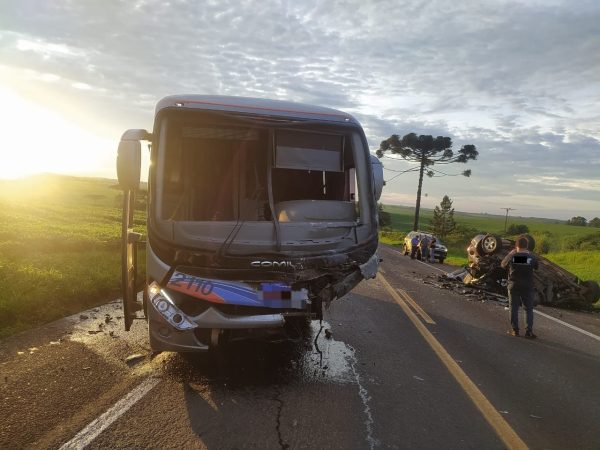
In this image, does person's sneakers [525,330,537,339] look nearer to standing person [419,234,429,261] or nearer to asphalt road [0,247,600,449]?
asphalt road [0,247,600,449]

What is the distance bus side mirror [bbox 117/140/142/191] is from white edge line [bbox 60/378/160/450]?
195 cm

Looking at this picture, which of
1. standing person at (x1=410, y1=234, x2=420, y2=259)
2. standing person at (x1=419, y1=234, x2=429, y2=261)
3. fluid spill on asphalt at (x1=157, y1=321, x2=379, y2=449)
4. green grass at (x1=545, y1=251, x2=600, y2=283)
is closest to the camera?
fluid spill on asphalt at (x1=157, y1=321, x2=379, y2=449)

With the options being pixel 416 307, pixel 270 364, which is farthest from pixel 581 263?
pixel 270 364

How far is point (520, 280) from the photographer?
26.2 ft

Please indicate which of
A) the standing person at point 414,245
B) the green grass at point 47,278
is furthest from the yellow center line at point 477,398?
the standing person at point 414,245

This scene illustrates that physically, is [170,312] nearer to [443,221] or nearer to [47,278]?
[47,278]

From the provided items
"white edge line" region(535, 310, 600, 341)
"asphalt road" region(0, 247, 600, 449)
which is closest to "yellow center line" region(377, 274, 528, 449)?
"asphalt road" region(0, 247, 600, 449)

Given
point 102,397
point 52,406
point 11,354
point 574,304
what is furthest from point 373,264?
point 574,304

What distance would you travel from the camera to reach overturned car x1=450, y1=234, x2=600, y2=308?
473 inches

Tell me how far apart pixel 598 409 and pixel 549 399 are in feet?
1.39

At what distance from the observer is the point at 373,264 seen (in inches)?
221

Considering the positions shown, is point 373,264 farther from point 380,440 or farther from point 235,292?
point 380,440

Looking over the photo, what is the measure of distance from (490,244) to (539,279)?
1548 mm

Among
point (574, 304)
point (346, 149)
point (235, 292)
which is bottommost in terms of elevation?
point (574, 304)
